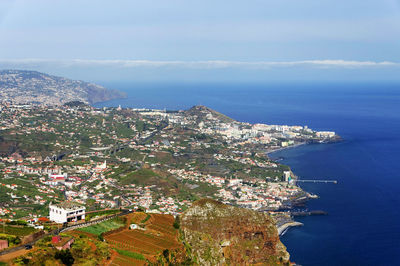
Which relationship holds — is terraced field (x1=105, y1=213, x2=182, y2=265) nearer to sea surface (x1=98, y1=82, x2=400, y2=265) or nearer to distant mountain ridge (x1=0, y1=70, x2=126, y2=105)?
sea surface (x1=98, y1=82, x2=400, y2=265)

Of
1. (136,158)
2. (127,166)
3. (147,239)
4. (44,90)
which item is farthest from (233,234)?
(44,90)

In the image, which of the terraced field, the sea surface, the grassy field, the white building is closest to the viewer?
the terraced field

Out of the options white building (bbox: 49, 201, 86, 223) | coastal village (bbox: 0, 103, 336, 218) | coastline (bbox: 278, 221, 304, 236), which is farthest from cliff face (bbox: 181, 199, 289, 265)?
coastal village (bbox: 0, 103, 336, 218)

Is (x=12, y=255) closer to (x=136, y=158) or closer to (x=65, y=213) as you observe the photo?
(x=65, y=213)

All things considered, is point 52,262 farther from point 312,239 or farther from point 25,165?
point 25,165

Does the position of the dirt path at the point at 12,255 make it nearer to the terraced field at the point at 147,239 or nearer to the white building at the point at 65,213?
the terraced field at the point at 147,239

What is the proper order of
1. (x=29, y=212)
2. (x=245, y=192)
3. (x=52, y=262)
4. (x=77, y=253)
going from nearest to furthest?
(x=52, y=262) < (x=77, y=253) < (x=29, y=212) < (x=245, y=192)

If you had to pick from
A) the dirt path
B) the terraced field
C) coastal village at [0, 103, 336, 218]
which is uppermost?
the dirt path

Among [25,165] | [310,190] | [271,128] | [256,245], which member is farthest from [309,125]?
[256,245]
